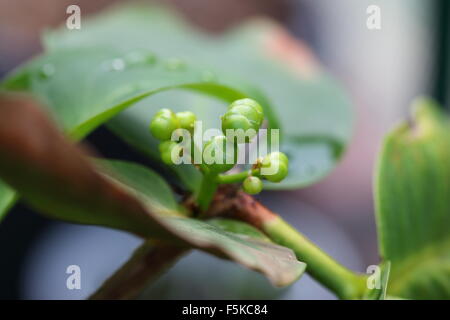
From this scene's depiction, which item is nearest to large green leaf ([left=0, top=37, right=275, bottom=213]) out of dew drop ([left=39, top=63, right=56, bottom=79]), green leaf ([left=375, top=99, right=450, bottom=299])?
dew drop ([left=39, top=63, right=56, bottom=79])

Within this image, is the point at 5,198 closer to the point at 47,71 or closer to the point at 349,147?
the point at 47,71

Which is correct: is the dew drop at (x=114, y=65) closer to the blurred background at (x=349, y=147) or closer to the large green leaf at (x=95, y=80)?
the large green leaf at (x=95, y=80)

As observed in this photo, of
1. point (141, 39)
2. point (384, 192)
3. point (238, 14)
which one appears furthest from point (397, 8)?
point (384, 192)

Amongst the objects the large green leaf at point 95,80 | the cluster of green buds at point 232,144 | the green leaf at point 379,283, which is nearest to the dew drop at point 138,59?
the large green leaf at point 95,80

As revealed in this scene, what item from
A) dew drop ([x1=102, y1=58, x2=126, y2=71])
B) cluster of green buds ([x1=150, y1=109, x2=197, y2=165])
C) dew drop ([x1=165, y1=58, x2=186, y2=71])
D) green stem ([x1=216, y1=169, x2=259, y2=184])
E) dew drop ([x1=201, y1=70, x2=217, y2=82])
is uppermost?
dew drop ([x1=102, y1=58, x2=126, y2=71])

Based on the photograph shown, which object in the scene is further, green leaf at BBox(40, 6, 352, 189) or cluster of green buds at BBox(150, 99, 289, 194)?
green leaf at BBox(40, 6, 352, 189)

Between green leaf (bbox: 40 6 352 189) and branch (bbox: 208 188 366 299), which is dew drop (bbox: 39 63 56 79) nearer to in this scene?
green leaf (bbox: 40 6 352 189)

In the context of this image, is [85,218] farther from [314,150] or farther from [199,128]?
[314,150]
